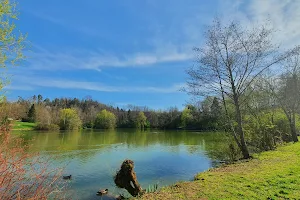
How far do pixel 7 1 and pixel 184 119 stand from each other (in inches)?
2948

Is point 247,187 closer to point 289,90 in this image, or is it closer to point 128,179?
point 128,179

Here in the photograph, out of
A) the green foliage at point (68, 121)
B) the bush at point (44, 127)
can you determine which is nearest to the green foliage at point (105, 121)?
the green foliage at point (68, 121)

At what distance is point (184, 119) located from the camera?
77875 millimetres

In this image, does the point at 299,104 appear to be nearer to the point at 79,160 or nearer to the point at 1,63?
the point at 79,160

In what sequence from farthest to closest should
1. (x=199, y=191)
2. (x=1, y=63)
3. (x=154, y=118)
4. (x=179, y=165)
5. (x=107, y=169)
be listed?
(x=154, y=118) < (x=179, y=165) < (x=107, y=169) < (x=199, y=191) < (x=1, y=63)

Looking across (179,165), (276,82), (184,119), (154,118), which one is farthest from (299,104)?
(154,118)

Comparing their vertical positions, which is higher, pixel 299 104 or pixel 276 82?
pixel 276 82

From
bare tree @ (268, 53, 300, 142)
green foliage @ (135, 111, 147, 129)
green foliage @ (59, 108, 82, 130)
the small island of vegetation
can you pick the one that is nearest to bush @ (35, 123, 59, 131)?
green foliage @ (59, 108, 82, 130)

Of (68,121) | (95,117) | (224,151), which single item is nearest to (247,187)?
(224,151)

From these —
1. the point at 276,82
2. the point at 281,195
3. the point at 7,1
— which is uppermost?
the point at 276,82

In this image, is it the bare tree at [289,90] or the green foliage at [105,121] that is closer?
the bare tree at [289,90]

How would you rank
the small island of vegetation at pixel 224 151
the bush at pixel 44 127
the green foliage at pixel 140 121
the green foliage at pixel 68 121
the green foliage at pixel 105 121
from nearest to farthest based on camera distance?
1. the small island of vegetation at pixel 224 151
2. the bush at pixel 44 127
3. the green foliage at pixel 68 121
4. the green foliage at pixel 105 121
5. the green foliage at pixel 140 121

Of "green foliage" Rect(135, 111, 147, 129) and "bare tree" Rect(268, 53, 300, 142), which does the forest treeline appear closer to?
"green foliage" Rect(135, 111, 147, 129)

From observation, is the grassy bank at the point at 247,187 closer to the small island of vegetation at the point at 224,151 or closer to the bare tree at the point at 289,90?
the small island of vegetation at the point at 224,151
